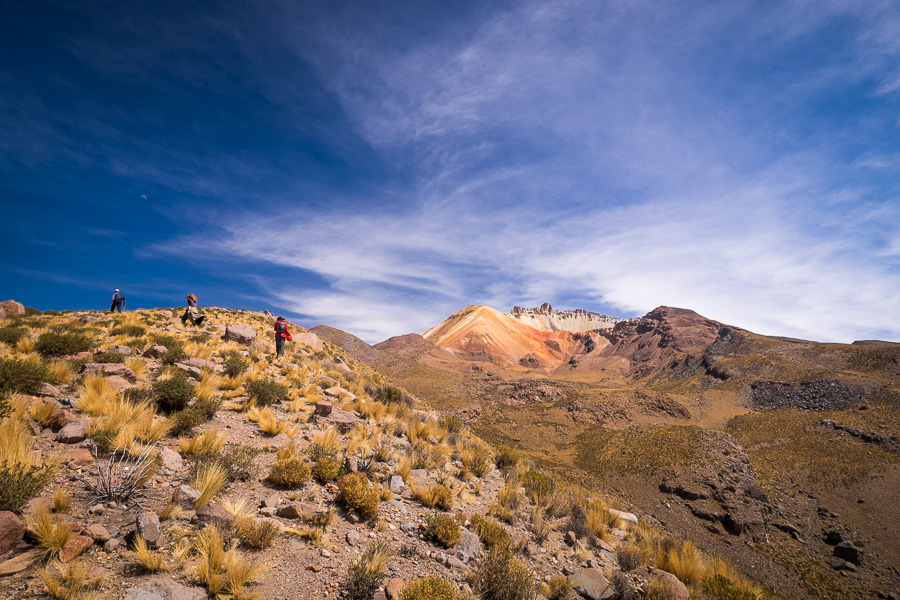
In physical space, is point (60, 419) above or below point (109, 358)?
below

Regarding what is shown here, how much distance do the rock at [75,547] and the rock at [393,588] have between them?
3483mm

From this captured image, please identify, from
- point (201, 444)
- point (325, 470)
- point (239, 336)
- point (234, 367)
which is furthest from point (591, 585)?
point (239, 336)

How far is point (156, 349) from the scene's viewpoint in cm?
1080

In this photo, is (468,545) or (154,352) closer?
(468,545)

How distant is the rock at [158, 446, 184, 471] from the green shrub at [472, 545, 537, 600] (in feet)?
17.3

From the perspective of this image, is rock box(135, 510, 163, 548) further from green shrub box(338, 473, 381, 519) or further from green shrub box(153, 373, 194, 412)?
green shrub box(153, 373, 194, 412)

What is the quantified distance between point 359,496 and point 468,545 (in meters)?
2.21

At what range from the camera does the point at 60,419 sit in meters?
5.67

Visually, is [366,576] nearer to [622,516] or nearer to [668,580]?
[668,580]

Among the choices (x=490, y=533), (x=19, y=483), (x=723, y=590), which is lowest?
(x=723, y=590)

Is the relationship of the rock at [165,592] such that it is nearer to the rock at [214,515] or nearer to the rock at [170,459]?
the rock at [214,515]

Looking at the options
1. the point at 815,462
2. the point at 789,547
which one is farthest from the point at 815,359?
the point at 789,547

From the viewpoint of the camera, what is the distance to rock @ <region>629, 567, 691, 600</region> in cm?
630

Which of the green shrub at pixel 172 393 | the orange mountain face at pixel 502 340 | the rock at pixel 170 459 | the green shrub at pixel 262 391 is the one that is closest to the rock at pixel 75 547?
the rock at pixel 170 459
